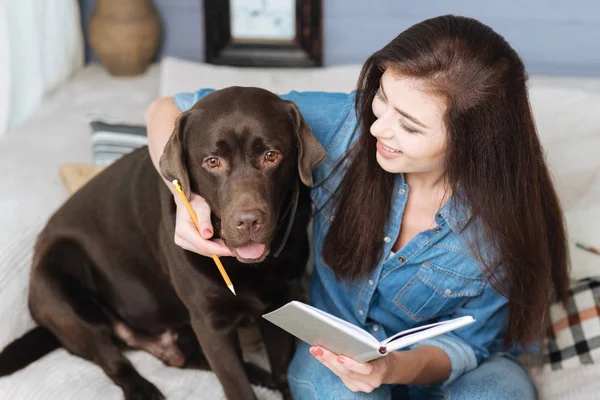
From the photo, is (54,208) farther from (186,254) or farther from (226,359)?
(226,359)

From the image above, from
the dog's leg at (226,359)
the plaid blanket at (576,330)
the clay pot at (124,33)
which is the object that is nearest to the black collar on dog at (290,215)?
the dog's leg at (226,359)

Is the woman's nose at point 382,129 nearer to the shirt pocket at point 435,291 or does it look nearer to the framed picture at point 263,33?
the shirt pocket at point 435,291

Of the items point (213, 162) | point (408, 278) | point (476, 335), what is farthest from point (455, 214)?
point (213, 162)

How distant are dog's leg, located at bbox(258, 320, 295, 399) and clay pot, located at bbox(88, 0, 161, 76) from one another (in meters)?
1.40

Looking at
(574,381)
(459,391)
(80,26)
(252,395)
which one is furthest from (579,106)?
(80,26)

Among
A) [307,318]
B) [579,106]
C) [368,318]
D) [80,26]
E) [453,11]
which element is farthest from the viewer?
[80,26]

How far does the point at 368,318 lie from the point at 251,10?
1404 millimetres

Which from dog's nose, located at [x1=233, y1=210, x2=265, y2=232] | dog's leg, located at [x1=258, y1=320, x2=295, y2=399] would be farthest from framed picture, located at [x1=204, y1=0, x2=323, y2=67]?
dog's nose, located at [x1=233, y1=210, x2=265, y2=232]

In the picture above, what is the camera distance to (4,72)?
2438mm

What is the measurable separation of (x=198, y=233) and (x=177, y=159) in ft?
0.49

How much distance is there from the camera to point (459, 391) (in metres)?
1.58

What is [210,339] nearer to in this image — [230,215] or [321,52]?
[230,215]

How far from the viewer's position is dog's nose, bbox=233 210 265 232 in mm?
1377

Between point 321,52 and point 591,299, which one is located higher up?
point 321,52
